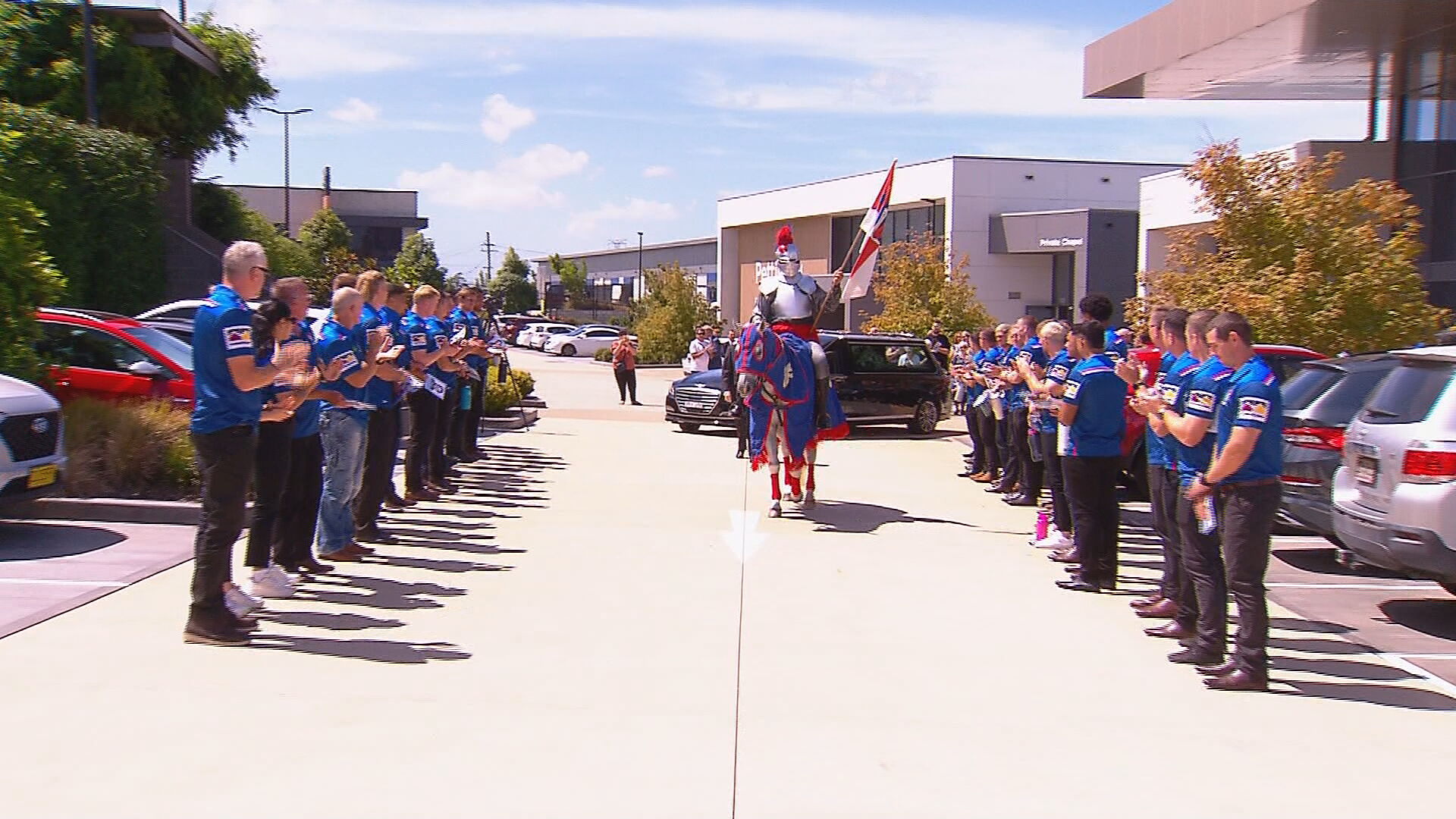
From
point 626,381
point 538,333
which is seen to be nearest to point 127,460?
point 626,381

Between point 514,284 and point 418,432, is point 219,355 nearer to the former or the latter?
point 418,432

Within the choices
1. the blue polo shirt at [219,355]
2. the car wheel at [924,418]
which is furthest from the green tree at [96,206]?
the blue polo shirt at [219,355]

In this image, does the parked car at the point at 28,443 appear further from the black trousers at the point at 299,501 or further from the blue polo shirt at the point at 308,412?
the blue polo shirt at the point at 308,412

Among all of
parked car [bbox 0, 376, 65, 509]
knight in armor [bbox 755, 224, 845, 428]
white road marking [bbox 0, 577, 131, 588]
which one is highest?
knight in armor [bbox 755, 224, 845, 428]

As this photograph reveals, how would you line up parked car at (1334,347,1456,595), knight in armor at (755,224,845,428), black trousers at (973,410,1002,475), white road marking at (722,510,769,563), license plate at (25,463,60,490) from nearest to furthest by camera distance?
parked car at (1334,347,1456,595)
license plate at (25,463,60,490)
white road marking at (722,510,769,563)
knight in armor at (755,224,845,428)
black trousers at (973,410,1002,475)

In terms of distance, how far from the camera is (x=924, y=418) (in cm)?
2275

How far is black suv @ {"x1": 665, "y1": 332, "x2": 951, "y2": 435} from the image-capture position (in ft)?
71.6

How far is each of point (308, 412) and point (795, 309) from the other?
5876 millimetres

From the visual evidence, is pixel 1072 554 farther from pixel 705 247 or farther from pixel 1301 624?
pixel 705 247

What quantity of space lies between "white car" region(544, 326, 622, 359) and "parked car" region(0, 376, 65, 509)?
50961mm

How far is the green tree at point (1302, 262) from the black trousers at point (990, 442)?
2606mm

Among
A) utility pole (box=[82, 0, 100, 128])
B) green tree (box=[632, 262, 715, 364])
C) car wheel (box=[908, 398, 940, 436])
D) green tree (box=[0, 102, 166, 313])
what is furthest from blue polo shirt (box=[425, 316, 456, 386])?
green tree (box=[632, 262, 715, 364])

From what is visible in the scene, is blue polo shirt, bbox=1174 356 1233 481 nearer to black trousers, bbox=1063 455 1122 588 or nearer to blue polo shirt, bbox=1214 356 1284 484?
blue polo shirt, bbox=1214 356 1284 484

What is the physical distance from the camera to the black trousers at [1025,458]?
45.4 ft
